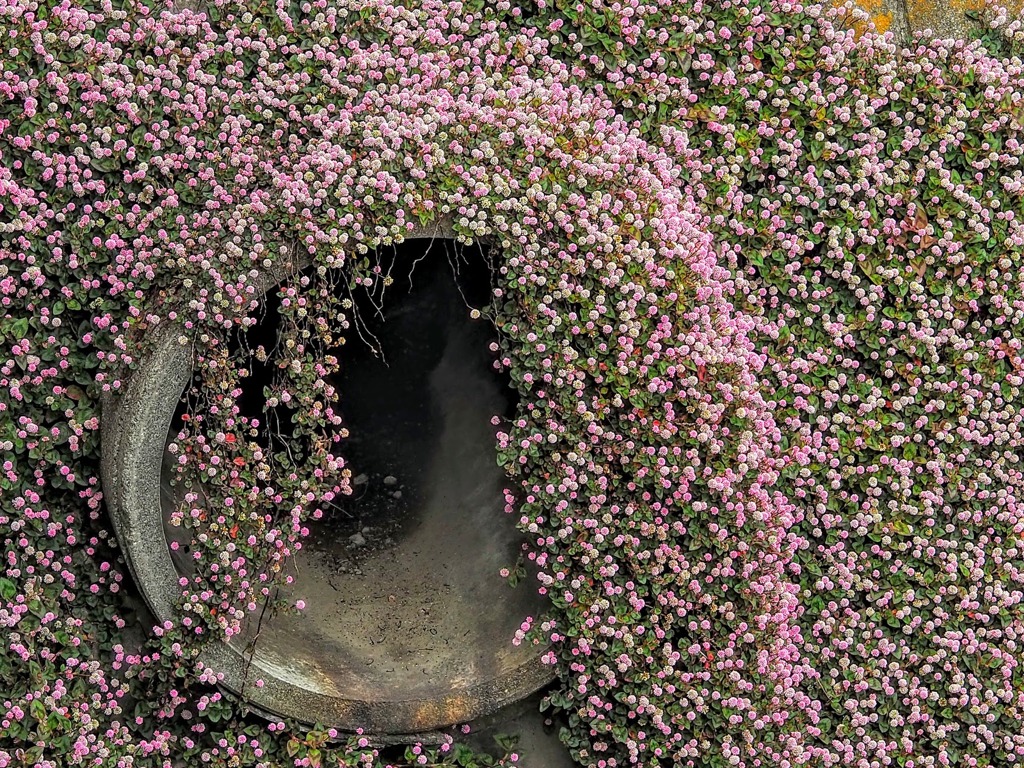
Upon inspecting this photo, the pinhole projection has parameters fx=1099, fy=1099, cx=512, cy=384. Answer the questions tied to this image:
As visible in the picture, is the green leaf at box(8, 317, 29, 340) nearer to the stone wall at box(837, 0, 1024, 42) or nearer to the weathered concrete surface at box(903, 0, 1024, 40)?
the stone wall at box(837, 0, 1024, 42)

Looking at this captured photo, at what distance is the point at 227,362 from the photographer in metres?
4.54

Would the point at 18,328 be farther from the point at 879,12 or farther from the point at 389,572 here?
the point at 879,12

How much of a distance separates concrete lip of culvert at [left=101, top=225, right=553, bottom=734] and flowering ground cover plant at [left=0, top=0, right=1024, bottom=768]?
0.46ft

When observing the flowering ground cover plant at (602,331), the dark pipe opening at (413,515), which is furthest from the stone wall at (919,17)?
the dark pipe opening at (413,515)

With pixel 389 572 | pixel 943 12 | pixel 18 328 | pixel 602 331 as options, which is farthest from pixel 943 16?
pixel 18 328

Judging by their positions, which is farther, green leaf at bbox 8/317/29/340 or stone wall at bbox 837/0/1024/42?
stone wall at bbox 837/0/1024/42

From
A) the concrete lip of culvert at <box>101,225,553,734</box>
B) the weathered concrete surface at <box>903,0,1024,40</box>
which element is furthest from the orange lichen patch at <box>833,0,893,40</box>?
the concrete lip of culvert at <box>101,225,553,734</box>

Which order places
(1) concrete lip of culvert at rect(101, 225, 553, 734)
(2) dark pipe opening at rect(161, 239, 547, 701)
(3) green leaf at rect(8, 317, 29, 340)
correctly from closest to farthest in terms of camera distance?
(3) green leaf at rect(8, 317, 29, 340), (1) concrete lip of culvert at rect(101, 225, 553, 734), (2) dark pipe opening at rect(161, 239, 547, 701)

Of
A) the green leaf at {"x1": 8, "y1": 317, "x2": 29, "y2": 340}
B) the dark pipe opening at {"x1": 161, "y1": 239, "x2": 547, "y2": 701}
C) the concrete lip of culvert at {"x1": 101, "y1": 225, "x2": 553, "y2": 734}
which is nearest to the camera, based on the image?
the green leaf at {"x1": 8, "y1": 317, "x2": 29, "y2": 340}

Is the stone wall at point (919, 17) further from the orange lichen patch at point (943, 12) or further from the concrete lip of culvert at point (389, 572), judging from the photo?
the concrete lip of culvert at point (389, 572)

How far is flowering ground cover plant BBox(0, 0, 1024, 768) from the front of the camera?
4.57m

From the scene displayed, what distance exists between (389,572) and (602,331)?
193cm

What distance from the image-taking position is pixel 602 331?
4738 millimetres

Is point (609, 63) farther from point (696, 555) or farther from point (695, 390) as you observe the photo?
point (696, 555)
